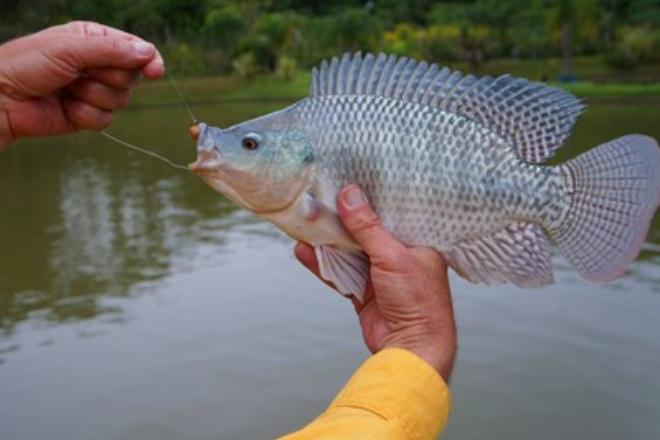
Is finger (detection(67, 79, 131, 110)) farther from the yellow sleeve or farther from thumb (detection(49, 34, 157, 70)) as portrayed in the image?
the yellow sleeve

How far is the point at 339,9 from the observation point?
178ft

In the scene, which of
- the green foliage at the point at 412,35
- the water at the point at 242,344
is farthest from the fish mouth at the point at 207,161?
the green foliage at the point at 412,35

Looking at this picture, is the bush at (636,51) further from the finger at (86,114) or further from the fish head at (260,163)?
the fish head at (260,163)

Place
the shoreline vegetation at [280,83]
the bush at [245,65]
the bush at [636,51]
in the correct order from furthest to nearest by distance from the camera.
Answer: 1. the bush at [245,65]
2. the bush at [636,51]
3. the shoreline vegetation at [280,83]

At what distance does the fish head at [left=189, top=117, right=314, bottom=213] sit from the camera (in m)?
1.98

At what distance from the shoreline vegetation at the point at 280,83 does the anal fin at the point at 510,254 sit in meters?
28.7

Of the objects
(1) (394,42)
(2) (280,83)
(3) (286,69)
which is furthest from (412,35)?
(2) (280,83)

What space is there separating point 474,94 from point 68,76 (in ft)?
3.42

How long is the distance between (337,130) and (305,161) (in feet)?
0.36

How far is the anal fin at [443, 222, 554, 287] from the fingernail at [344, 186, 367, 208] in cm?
26

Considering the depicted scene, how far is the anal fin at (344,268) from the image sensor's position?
2.06m

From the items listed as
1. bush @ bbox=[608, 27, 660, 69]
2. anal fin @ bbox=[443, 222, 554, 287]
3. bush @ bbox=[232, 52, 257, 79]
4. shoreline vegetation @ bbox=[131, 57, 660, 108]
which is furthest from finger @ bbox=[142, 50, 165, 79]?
bush @ bbox=[608, 27, 660, 69]

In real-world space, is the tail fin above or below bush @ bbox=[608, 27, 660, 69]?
above

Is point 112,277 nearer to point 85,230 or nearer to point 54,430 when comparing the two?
point 85,230
